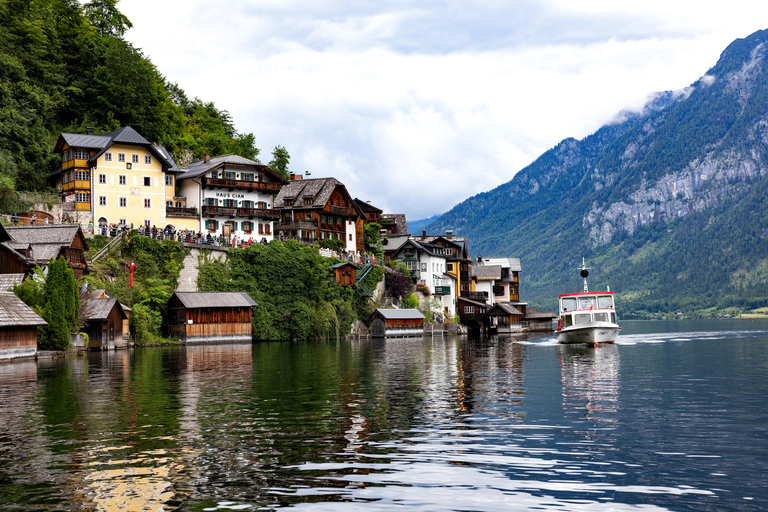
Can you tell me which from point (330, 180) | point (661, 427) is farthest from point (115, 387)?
point (330, 180)

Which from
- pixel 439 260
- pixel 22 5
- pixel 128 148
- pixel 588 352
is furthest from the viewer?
pixel 439 260

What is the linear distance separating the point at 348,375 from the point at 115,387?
466 inches

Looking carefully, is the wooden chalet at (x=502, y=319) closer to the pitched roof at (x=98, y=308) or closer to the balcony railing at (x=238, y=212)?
the balcony railing at (x=238, y=212)

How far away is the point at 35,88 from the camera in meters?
90.7

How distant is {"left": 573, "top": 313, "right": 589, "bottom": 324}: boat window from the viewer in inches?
2736

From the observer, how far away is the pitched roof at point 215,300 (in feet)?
257

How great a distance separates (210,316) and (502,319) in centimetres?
6405

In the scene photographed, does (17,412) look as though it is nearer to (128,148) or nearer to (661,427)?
(661,427)

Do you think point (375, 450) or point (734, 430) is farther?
point (734, 430)

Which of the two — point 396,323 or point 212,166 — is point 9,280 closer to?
point 212,166

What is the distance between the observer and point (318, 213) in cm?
10794

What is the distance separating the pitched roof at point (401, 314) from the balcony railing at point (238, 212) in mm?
20171

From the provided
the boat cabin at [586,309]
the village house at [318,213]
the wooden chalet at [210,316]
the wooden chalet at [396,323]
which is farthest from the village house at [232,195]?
the boat cabin at [586,309]

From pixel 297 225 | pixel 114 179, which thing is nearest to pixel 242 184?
pixel 297 225
